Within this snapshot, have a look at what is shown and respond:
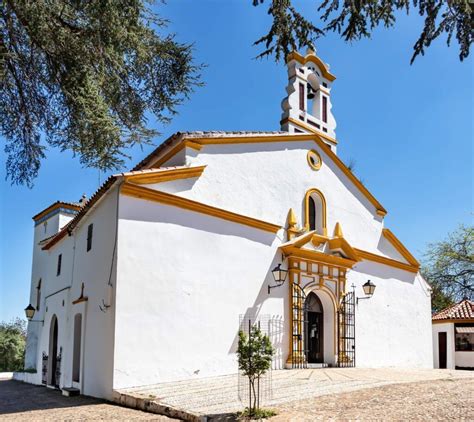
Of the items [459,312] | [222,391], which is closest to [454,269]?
[459,312]

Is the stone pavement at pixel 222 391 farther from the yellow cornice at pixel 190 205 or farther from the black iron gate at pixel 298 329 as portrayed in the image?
the yellow cornice at pixel 190 205

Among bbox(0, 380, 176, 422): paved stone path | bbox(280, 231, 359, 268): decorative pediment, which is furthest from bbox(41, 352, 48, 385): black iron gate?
bbox(280, 231, 359, 268): decorative pediment

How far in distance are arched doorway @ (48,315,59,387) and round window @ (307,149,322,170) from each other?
9215mm

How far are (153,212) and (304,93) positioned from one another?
25.3 feet

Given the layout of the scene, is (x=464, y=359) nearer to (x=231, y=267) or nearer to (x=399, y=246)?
(x=399, y=246)

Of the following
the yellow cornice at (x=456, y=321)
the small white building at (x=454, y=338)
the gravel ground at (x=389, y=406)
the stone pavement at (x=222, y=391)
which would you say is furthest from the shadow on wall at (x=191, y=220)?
the small white building at (x=454, y=338)

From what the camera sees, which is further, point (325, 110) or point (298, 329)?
point (325, 110)

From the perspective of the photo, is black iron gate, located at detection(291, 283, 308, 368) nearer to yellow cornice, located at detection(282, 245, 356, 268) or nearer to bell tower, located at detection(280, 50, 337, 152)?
yellow cornice, located at detection(282, 245, 356, 268)

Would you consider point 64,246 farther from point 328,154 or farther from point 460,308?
point 460,308

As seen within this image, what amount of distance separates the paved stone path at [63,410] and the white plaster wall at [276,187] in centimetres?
480

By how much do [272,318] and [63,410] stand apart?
5906 mm

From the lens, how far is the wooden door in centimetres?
Answer: 2269

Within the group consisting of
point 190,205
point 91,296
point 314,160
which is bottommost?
point 91,296

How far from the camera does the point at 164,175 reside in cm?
1162
